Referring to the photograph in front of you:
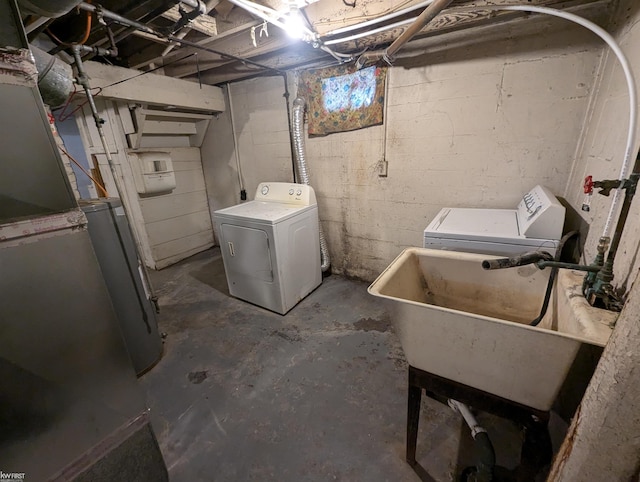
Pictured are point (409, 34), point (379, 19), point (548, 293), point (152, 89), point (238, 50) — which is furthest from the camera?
point (152, 89)

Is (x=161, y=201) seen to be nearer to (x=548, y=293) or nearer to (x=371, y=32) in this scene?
(x=371, y=32)

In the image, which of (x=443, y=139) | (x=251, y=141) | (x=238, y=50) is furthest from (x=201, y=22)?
(x=443, y=139)

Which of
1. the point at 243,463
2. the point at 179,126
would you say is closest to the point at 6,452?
the point at 243,463

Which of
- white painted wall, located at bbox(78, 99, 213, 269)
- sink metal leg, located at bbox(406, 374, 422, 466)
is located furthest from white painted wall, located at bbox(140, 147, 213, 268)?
sink metal leg, located at bbox(406, 374, 422, 466)

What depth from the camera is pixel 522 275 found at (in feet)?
3.85

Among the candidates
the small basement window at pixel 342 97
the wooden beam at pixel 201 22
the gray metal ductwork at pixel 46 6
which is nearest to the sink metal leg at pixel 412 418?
the gray metal ductwork at pixel 46 6

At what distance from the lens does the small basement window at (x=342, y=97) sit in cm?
228

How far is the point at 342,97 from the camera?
2428mm

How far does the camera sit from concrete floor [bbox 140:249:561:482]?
Answer: 126 cm

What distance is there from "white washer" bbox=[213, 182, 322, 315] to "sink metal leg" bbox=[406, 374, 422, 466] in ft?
4.75

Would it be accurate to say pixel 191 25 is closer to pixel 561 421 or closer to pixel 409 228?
pixel 409 228

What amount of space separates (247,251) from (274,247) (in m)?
0.34

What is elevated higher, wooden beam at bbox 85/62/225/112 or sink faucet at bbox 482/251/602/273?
wooden beam at bbox 85/62/225/112

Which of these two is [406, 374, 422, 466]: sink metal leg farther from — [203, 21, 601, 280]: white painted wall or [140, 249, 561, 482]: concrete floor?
[203, 21, 601, 280]: white painted wall
